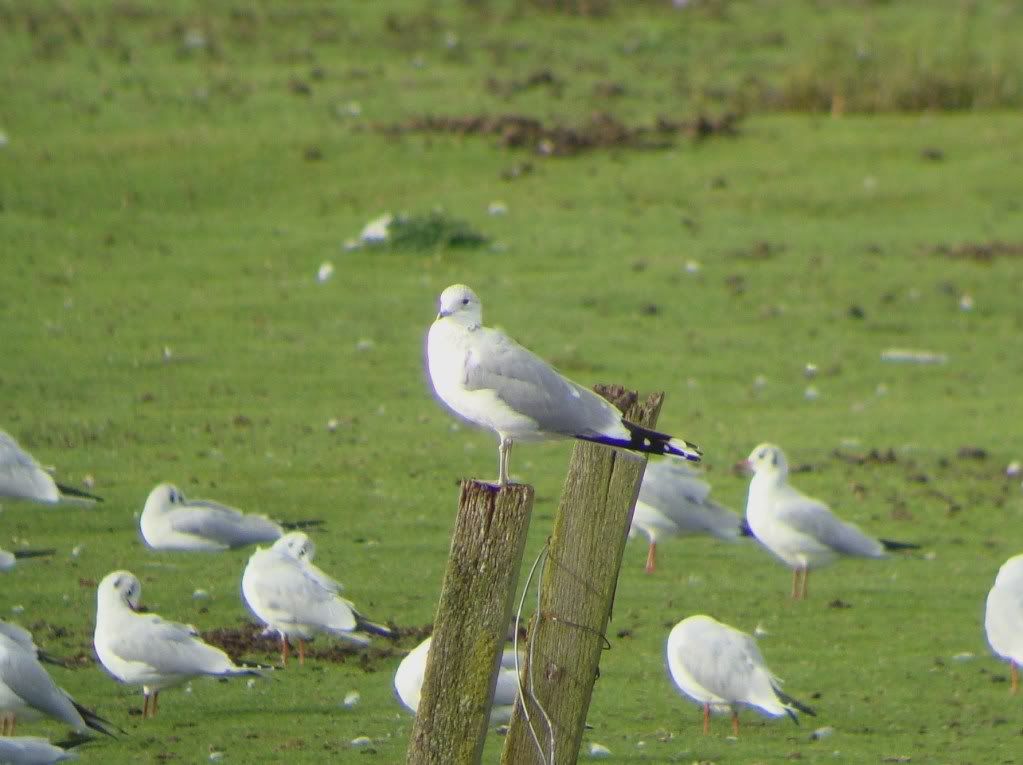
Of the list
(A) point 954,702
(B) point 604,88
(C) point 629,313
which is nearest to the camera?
(A) point 954,702

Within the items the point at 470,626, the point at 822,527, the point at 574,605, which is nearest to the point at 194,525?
the point at 822,527

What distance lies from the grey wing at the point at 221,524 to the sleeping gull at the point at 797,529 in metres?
2.70

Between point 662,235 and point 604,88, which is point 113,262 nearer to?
point 662,235

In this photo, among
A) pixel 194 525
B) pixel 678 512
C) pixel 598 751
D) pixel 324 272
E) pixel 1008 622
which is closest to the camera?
pixel 598 751

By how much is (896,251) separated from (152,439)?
7968mm

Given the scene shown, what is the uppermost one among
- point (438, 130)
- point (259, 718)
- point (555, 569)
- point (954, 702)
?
point (438, 130)

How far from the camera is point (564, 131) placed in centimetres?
1819

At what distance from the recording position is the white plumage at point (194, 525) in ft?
28.9

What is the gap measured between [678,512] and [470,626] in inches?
187

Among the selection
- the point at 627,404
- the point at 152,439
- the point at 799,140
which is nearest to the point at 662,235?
the point at 799,140

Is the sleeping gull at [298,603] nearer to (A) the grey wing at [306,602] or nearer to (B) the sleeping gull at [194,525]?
(A) the grey wing at [306,602]

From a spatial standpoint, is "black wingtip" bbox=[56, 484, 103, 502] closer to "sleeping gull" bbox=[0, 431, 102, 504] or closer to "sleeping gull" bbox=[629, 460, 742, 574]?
"sleeping gull" bbox=[0, 431, 102, 504]

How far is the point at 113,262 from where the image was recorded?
15031 mm

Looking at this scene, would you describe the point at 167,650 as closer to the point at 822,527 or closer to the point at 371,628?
the point at 371,628
